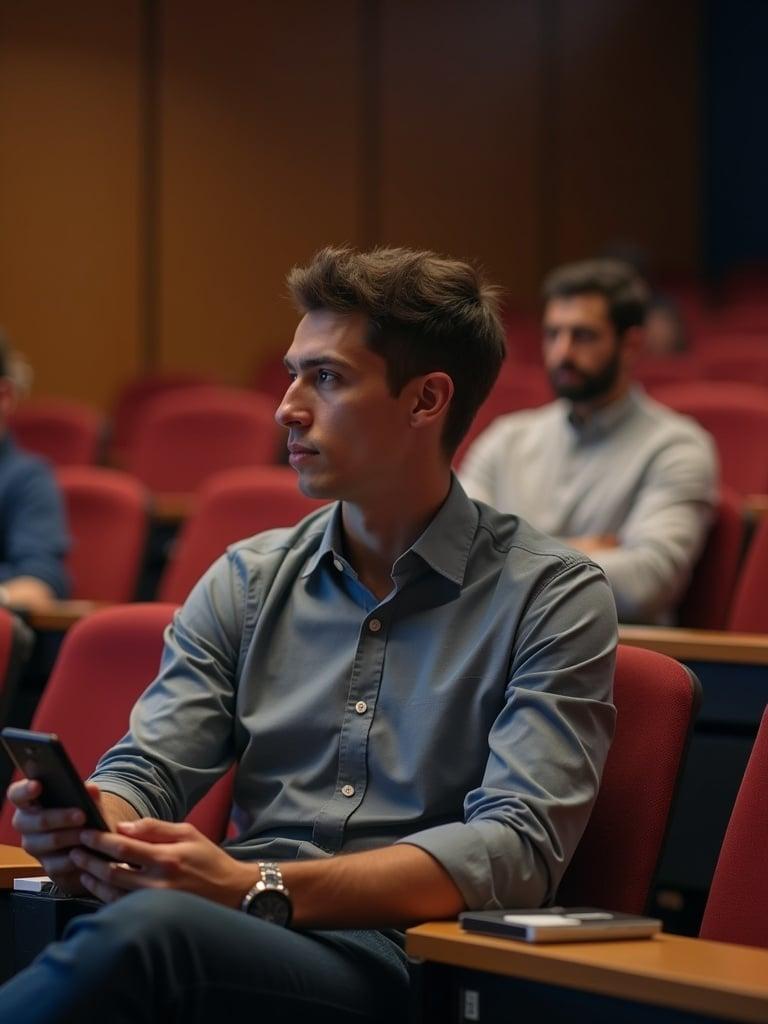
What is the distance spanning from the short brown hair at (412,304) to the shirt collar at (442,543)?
0.35 ft

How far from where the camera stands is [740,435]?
13.8 ft

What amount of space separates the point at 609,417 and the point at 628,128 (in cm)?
681

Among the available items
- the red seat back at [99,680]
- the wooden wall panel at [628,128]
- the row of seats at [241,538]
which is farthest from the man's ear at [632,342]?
the wooden wall panel at [628,128]

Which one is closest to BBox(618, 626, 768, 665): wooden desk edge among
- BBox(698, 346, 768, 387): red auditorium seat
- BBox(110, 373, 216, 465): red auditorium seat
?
BBox(698, 346, 768, 387): red auditorium seat

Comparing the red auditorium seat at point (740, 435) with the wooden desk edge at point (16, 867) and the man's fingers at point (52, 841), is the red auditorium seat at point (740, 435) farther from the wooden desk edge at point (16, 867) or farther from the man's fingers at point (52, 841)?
the man's fingers at point (52, 841)

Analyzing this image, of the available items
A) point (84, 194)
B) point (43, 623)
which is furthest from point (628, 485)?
point (84, 194)

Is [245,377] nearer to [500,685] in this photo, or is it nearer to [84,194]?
[84,194]

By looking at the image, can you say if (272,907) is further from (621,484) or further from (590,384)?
(590,384)

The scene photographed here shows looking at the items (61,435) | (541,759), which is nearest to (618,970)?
(541,759)

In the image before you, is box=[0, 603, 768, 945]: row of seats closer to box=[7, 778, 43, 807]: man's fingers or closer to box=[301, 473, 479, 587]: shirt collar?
box=[301, 473, 479, 587]: shirt collar

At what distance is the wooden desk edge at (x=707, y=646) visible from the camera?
7.78 ft

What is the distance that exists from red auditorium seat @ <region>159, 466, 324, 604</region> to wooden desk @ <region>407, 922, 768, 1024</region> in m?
1.94

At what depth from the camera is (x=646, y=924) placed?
4.92ft

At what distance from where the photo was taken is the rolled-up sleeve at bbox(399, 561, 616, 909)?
166 centimetres
